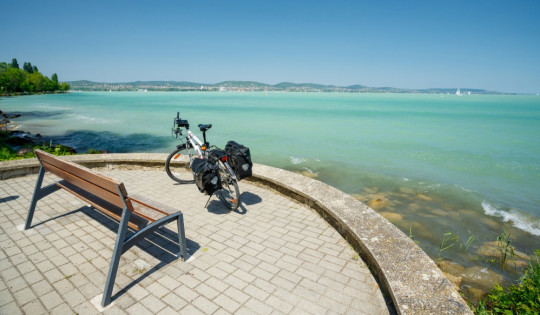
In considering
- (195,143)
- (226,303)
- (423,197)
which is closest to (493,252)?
(423,197)

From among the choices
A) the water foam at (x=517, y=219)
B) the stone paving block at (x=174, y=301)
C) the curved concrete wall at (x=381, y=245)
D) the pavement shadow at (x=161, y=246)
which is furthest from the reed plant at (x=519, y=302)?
the water foam at (x=517, y=219)

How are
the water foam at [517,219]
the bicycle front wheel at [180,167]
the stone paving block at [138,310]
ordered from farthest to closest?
the water foam at [517,219], the bicycle front wheel at [180,167], the stone paving block at [138,310]

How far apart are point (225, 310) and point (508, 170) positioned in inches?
703

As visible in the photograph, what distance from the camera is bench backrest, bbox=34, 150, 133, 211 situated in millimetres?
2754

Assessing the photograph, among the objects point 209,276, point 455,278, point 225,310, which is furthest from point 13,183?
point 455,278

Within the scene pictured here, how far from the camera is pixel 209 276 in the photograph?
3230 mm

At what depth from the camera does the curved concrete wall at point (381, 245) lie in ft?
8.47

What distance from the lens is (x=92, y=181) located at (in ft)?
10.1

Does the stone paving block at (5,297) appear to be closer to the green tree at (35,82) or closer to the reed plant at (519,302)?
the reed plant at (519,302)

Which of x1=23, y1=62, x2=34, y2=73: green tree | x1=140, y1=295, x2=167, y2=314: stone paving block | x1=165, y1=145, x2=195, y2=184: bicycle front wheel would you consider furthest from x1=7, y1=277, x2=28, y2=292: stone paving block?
x1=23, y1=62, x2=34, y2=73: green tree

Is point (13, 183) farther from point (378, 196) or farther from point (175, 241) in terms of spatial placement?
point (378, 196)

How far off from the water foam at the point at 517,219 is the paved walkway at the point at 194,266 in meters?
6.59

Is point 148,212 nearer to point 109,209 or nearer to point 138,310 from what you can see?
point 109,209

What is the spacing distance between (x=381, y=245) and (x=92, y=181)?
11.3ft
